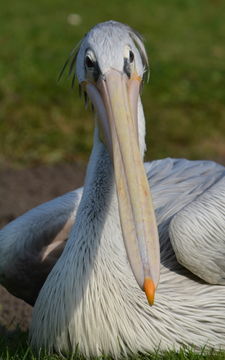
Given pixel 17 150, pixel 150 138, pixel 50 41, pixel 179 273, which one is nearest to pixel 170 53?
pixel 50 41

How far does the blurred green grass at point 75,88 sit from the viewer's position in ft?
28.2

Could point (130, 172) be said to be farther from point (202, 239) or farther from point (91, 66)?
point (202, 239)

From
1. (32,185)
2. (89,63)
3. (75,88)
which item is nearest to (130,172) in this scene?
(89,63)

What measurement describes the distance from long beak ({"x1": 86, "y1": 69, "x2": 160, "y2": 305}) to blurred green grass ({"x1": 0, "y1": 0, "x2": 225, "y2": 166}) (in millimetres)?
4677

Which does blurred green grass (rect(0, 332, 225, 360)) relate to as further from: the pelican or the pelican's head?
the pelican's head

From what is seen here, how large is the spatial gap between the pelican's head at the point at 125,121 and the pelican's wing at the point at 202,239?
1.85ft

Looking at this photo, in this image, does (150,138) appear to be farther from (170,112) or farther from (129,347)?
(129,347)

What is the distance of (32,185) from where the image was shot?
7.36 m

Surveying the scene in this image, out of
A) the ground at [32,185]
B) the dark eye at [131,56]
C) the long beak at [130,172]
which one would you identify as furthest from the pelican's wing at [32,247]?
the ground at [32,185]

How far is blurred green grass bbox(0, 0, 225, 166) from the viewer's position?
8.59 m

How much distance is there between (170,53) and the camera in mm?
11539

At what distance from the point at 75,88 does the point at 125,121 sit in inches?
260

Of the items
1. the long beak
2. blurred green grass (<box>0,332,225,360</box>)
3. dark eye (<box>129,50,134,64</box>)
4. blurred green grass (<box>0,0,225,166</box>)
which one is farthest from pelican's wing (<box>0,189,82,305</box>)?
blurred green grass (<box>0,0,225,166</box>)

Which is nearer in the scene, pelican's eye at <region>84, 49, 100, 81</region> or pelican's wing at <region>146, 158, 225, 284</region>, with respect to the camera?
pelican's eye at <region>84, 49, 100, 81</region>
